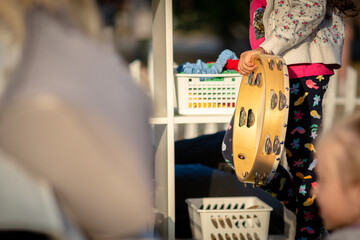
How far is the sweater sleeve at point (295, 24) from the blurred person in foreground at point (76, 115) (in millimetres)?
1101

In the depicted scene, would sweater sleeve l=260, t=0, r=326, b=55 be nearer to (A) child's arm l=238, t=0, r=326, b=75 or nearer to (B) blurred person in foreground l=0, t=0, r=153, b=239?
(A) child's arm l=238, t=0, r=326, b=75

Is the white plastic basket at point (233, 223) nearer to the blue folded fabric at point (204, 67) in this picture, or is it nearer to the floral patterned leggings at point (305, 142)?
the floral patterned leggings at point (305, 142)

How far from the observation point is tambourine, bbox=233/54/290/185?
158cm

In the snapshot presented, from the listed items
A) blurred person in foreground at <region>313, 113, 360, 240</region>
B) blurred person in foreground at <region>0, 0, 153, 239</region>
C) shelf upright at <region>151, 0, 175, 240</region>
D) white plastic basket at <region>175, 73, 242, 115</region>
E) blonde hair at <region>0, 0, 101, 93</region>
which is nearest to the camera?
blurred person in foreground at <region>0, 0, 153, 239</region>

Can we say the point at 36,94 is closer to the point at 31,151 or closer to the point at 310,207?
the point at 31,151

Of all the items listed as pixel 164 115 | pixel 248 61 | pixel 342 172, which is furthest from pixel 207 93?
pixel 342 172

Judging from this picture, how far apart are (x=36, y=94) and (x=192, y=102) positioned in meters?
1.67

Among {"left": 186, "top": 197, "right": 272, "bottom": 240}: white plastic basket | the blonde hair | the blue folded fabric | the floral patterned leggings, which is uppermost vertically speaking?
the blonde hair

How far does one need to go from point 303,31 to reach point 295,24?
4 centimetres

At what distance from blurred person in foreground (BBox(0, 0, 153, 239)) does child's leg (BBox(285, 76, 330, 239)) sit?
1.25 metres

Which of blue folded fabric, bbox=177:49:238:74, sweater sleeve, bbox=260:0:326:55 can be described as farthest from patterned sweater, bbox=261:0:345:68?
blue folded fabric, bbox=177:49:238:74

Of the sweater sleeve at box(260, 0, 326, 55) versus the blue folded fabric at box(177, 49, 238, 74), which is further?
the blue folded fabric at box(177, 49, 238, 74)

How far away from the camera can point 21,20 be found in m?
0.67

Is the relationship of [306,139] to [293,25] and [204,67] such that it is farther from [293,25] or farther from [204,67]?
[204,67]
